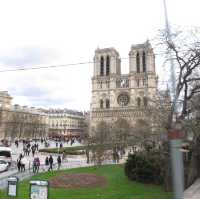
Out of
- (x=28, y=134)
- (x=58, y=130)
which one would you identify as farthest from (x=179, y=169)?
(x=58, y=130)

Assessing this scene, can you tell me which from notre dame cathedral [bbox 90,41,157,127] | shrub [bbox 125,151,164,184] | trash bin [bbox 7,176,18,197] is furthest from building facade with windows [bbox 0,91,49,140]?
trash bin [bbox 7,176,18,197]

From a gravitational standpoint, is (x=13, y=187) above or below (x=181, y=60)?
below

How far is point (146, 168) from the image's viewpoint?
24781mm

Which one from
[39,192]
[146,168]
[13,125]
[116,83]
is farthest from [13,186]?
[116,83]

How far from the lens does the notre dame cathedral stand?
422ft

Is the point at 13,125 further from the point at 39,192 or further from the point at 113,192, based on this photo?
the point at 39,192

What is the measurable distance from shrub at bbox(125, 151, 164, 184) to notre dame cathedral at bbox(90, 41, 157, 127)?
99.0 m

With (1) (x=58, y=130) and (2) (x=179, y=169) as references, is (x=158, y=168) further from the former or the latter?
(1) (x=58, y=130)

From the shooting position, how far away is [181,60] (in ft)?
66.6

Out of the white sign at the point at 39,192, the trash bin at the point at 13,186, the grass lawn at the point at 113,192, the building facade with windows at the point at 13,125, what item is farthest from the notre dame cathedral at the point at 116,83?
the white sign at the point at 39,192

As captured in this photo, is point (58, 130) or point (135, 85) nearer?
point (135, 85)

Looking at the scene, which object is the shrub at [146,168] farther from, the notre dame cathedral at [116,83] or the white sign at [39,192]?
the notre dame cathedral at [116,83]

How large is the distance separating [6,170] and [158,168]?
671 inches

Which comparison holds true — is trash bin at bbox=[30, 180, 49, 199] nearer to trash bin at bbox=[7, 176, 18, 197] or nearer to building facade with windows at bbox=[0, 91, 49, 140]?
trash bin at bbox=[7, 176, 18, 197]
